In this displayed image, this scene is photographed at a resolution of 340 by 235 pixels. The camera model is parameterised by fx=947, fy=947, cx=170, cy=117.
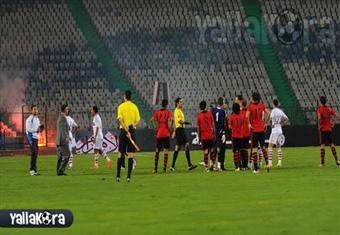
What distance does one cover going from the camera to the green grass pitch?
13477 millimetres

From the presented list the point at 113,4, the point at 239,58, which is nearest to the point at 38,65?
the point at 113,4

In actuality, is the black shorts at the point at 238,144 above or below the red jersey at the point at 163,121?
below

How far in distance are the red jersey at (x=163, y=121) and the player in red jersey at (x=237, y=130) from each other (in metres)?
2.02

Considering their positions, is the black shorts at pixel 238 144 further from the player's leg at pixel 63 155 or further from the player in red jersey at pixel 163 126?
the player's leg at pixel 63 155

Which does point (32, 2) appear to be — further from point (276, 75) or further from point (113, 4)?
point (276, 75)

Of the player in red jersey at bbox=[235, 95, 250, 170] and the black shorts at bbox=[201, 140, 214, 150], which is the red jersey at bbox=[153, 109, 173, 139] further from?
the player in red jersey at bbox=[235, 95, 250, 170]

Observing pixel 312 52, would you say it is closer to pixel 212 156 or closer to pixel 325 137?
pixel 325 137

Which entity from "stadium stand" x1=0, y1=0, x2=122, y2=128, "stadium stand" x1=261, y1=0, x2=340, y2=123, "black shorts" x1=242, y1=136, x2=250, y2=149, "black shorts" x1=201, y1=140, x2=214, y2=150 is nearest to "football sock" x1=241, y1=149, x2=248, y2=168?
"black shorts" x1=242, y1=136, x2=250, y2=149

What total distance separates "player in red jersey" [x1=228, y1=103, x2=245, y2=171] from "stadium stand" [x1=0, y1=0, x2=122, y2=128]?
25928 mm

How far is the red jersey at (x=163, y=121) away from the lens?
99.0 feet

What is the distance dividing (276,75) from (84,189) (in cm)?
3975

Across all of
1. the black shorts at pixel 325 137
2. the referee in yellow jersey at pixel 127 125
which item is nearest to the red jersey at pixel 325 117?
the black shorts at pixel 325 137

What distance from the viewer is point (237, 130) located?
29125mm

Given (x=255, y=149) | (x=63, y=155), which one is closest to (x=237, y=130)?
(x=255, y=149)
